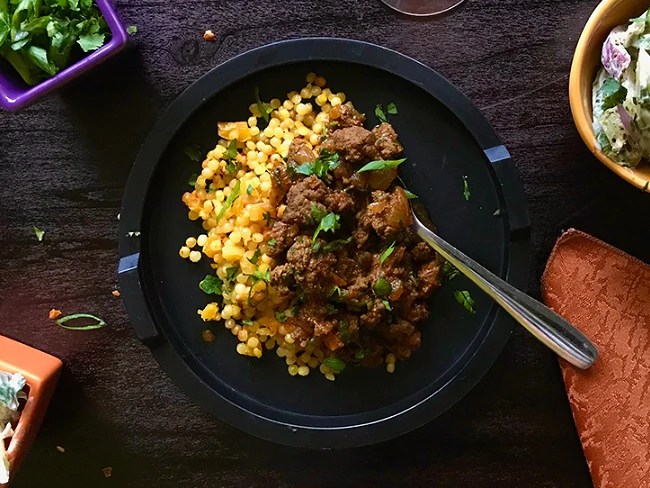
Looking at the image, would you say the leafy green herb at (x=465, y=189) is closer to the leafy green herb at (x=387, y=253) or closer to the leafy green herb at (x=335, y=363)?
the leafy green herb at (x=387, y=253)

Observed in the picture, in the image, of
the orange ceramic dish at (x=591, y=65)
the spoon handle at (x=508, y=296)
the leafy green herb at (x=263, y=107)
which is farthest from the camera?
the leafy green herb at (x=263, y=107)

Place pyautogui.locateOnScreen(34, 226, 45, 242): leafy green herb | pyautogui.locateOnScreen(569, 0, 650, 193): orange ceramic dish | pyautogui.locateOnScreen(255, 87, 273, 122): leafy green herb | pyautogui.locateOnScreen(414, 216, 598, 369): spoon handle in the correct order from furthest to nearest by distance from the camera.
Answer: pyautogui.locateOnScreen(34, 226, 45, 242): leafy green herb
pyautogui.locateOnScreen(255, 87, 273, 122): leafy green herb
pyautogui.locateOnScreen(414, 216, 598, 369): spoon handle
pyautogui.locateOnScreen(569, 0, 650, 193): orange ceramic dish

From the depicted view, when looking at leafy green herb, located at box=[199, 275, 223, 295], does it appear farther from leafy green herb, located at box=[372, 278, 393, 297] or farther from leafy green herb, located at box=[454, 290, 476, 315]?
leafy green herb, located at box=[454, 290, 476, 315]

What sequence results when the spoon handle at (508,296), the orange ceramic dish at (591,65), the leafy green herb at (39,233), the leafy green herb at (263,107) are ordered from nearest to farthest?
the orange ceramic dish at (591,65), the spoon handle at (508,296), the leafy green herb at (263,107), the leafy green herb at (39,233)

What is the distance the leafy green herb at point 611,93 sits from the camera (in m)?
1.47

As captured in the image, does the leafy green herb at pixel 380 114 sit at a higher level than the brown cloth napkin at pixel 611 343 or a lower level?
higher

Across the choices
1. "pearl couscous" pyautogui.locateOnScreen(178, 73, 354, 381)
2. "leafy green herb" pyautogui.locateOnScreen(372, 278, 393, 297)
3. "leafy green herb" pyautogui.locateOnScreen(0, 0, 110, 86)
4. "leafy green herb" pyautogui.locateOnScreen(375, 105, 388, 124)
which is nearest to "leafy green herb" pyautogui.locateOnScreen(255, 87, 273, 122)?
"pearl couscous" pyautogui.locateOnScreen(178, 73, 354, 381)

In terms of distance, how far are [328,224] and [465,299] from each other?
44cm

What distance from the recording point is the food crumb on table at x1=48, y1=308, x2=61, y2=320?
184 cm

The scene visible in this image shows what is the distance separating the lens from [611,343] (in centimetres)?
175

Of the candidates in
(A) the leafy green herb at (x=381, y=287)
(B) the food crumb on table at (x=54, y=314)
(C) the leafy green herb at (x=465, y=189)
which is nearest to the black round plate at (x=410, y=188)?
(C) the leafy green herb at (x=465, y=189)

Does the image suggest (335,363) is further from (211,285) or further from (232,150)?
(232,150)

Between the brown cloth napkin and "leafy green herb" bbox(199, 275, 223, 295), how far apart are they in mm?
880

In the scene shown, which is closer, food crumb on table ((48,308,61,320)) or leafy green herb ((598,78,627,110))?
leafy green herb ((598,78,627,110))
